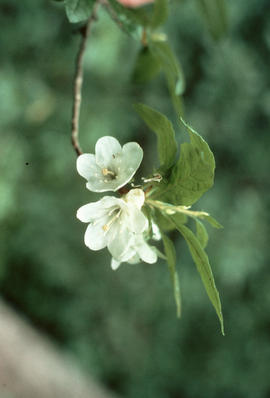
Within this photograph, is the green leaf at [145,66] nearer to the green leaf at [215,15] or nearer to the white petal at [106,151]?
the green leaf at [215,15]

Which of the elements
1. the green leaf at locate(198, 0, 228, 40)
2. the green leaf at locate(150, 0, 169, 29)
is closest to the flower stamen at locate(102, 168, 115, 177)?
the green leaf at locate(150, 0, 169, 29)

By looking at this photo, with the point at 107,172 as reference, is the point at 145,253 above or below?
below

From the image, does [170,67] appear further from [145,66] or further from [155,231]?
[155,231]

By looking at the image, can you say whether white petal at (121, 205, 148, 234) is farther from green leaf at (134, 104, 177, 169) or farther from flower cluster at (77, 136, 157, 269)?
green leaf at (134, 104, 177, 169)

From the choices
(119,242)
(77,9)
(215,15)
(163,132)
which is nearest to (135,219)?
(119,242)

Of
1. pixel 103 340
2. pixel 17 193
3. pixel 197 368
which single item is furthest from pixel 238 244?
pixel 17 193

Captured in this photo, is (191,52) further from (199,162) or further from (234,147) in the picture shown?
(199,162)
